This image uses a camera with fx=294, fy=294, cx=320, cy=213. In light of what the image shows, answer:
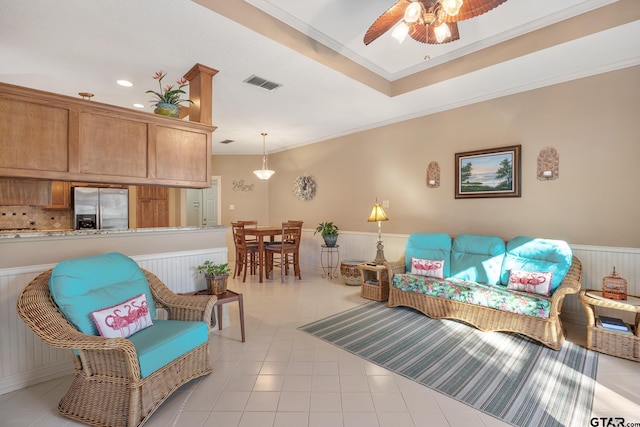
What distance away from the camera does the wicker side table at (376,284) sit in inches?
152

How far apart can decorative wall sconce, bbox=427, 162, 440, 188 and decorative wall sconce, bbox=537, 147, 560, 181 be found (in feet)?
3.81

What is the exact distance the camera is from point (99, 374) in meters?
1.68

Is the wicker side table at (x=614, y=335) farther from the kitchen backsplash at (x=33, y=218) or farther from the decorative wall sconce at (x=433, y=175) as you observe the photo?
the kitchen backsplash at (x=33, y=218)

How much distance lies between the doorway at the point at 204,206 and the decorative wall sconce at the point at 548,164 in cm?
620

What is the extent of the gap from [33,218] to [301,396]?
5.66 meters

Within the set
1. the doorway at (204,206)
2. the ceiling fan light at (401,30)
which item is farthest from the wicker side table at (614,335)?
the doorway at (204,206)

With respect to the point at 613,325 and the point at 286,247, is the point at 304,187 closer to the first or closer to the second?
the point at 286,247

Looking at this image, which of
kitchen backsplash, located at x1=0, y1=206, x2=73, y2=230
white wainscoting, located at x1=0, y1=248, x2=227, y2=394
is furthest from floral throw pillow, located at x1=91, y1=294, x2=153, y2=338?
kitchen backsplash, located at x1=0, y1=206, x2=73, y2=230

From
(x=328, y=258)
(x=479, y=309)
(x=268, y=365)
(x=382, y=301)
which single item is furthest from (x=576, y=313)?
(x=328, y=258)

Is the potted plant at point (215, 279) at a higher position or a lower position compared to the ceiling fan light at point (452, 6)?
lower

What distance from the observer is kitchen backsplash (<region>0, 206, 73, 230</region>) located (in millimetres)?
4535

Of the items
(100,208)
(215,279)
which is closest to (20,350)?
(215,279)

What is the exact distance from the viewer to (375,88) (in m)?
3.51

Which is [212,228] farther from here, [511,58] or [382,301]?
[511,58]
